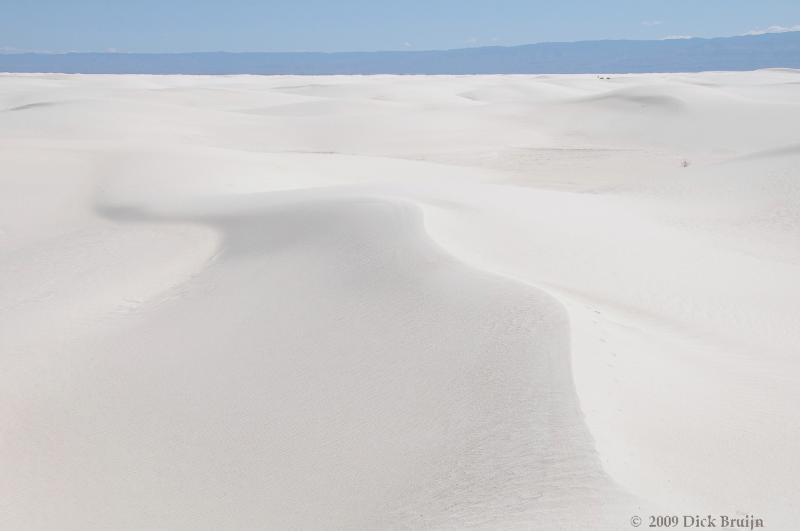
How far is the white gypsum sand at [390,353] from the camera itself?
3527mm

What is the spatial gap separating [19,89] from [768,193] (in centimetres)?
A: 3314

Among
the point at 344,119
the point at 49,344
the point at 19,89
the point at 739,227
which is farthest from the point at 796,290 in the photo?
the point at 19,89

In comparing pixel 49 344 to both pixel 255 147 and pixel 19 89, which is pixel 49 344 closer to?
pixel 255 147

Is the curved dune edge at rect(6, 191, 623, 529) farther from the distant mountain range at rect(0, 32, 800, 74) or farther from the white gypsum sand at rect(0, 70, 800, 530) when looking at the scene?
the distant mountain range at rect(0, 32, 800, 74)

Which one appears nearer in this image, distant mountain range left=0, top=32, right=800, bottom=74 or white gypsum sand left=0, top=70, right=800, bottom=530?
white gypsum sand left=0, top=70, right=800, bottom=530

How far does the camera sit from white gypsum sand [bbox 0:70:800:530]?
3.53 metres

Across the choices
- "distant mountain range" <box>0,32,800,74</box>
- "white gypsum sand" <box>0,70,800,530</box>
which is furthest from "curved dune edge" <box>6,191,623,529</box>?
"distant mountain range" <box>0,32,800,74</box>

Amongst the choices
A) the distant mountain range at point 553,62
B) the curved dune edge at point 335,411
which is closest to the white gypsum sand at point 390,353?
the curved dune edge at point 335,411

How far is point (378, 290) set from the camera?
5.89m

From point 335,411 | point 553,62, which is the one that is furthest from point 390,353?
point 553,62

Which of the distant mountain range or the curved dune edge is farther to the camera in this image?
the distant mountain range

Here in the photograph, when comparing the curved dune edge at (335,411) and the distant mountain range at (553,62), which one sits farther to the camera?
the distant mountain range at (553,62)

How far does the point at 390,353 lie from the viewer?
493cm

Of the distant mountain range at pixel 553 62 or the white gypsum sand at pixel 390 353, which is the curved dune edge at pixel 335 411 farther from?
the distant mountain range at pixel 553 62
